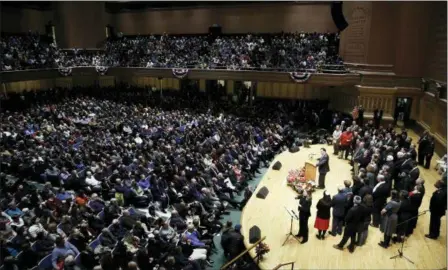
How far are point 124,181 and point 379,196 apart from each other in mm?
6043

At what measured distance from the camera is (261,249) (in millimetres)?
6883

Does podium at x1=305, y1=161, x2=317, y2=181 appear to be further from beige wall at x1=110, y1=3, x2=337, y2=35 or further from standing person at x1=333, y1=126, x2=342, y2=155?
beige wall at x1=110, y1=3, x2=337, y2=35

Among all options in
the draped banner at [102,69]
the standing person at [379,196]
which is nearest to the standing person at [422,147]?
the standing person at [379,196]

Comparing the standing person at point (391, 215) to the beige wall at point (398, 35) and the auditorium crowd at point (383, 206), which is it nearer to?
the auditorium crowd at point (383, 206)

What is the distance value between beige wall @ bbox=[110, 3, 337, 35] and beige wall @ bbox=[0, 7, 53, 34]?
17.2 feet

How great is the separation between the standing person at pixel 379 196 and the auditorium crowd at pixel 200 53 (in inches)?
460

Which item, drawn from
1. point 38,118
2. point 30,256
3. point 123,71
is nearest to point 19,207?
point 30,256

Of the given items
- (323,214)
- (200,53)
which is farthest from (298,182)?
(200,53)

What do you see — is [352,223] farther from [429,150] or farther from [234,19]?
[234,19]

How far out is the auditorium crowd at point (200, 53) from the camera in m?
20.4

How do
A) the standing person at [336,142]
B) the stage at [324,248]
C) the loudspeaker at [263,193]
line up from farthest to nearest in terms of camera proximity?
the standing person at [336,142], the loudspeaker at [263,193], the stage at [324,248]

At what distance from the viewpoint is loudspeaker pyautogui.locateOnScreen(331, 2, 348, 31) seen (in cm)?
2011

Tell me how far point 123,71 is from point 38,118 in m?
9.17

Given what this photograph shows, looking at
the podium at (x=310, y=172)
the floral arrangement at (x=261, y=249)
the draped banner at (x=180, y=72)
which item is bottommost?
the floral arrangement at (x=261, y=249)
